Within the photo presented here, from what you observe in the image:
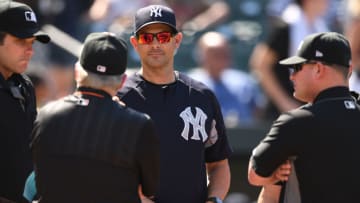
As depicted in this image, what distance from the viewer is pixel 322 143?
4.89 meters

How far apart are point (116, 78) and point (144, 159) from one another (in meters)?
0.43

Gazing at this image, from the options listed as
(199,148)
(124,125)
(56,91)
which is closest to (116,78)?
(124,125)

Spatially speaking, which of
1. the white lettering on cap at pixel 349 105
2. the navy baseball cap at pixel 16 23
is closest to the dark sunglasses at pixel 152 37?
the navy baseball cap at pixel 16 23

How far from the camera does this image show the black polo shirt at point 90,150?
4.68m

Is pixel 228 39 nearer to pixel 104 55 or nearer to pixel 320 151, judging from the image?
pixel 320 151

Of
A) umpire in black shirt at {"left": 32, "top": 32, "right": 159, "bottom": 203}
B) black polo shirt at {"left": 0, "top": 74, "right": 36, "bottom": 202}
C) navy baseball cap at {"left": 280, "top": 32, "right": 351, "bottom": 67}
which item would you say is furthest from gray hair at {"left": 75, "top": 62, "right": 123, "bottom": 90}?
navy baseball cap at {"left": 280, "top": 32, "right": 351, "bottom": 67}

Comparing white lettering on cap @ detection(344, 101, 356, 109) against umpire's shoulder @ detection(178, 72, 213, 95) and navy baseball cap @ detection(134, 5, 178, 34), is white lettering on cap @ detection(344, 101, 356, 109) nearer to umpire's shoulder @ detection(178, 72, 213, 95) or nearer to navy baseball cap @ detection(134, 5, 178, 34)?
umpire's shoulder @ detection(178, 72, 213, 95)

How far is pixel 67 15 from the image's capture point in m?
10.3

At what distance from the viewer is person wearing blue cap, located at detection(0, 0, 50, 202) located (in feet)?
17.3

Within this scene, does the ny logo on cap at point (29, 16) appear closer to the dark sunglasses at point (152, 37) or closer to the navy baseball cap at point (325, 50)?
the dark sunglasses at point (152, 37)

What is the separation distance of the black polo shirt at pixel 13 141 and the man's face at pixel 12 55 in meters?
0.09

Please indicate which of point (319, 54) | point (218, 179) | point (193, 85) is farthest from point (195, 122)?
point (319, 54)

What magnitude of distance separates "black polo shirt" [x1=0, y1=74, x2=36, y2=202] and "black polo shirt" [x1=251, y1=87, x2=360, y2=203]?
138 centimetres

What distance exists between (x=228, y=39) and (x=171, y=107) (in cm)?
567
